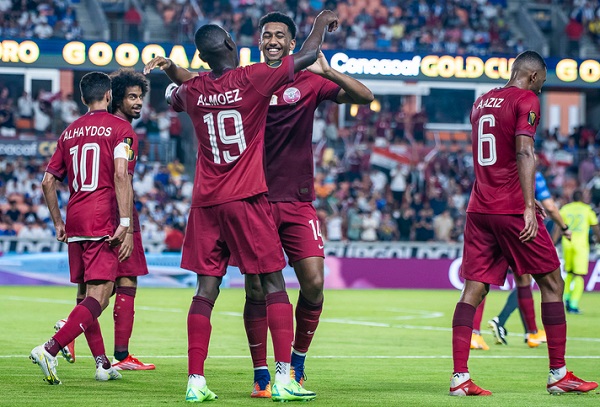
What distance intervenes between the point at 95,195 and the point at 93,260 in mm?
498

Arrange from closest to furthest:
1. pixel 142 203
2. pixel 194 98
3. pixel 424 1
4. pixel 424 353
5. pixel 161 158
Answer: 1. pixel 194 98
2. pixel 424 353
3. pixel 142 203
4. pixel 161 158
5. pixel 424 1

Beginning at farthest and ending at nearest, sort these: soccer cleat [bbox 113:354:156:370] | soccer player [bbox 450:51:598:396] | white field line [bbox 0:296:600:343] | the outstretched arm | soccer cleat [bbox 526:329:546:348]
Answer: white field line [bbox 0:296:600:343] < soccer cleat [bbox 526:329:546:348] < soccer cleat [bbox 113:354:156:370] < soccer player [bbox 450:51:598:396] < the outstretched arm

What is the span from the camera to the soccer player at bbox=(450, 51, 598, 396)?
301 inches

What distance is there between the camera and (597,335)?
14.2 m

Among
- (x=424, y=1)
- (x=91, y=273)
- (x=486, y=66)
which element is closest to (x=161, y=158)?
(x=486, y=66)

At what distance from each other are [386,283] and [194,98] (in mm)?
19275

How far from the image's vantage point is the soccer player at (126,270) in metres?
8.92

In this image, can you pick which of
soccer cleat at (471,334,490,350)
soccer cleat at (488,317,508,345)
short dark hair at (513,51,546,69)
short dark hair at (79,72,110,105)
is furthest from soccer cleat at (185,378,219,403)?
soccer cleat at (488,317,508,345)

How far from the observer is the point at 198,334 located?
701 centimetres

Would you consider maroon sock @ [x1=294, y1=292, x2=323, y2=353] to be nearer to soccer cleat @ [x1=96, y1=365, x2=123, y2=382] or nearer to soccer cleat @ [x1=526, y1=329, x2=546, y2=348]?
soccer cleat @ [x1=96, y1=365, x2=123, y2=382]

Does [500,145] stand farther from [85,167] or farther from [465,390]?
[85,167]

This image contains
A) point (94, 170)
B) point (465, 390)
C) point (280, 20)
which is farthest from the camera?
point (94, 170)

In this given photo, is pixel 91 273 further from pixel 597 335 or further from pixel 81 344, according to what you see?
pixel 597 335

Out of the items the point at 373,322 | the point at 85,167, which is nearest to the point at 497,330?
the point at 373,322
